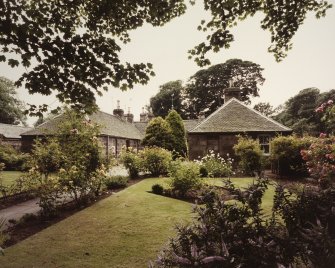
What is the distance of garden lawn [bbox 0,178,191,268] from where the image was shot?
5.61m

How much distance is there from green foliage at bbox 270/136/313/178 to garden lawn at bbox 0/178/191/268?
29.5 ft

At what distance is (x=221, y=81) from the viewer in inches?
2376

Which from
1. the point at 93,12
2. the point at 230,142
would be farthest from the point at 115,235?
the point at 230,142

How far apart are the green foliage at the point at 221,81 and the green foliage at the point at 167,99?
5.30 metres

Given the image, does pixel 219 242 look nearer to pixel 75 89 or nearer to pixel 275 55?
pixel 75 89

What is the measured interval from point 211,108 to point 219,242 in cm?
6006

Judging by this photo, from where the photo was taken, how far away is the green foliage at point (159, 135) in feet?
87.8

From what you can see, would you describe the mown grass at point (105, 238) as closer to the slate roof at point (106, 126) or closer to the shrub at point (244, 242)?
the shrub at point (244, 242)

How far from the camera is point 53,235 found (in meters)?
7.12

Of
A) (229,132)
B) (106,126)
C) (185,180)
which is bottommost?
(185,180)

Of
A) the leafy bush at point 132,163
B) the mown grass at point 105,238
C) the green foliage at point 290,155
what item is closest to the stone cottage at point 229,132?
the green foliage at point 290,155

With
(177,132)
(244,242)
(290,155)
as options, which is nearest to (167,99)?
(177,132)

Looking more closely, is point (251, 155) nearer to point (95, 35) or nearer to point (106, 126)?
point (95, 35)

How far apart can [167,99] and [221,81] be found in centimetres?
1415
